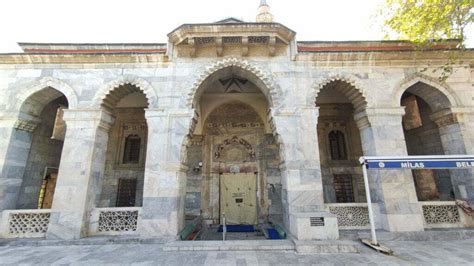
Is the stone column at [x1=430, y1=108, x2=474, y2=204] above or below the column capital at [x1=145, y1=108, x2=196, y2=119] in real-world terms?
below

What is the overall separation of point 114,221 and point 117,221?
0.15m

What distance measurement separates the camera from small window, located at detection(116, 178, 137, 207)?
10508 millimetres

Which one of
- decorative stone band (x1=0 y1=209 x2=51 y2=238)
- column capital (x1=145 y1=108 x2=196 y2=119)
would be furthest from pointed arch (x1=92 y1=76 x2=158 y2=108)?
decorative stone band (x1=0 y1=209 x2=51 y2=238)

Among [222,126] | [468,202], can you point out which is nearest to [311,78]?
[222,126]

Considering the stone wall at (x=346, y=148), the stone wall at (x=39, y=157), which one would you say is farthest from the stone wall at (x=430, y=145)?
the stone wall at (x=39, y=157)

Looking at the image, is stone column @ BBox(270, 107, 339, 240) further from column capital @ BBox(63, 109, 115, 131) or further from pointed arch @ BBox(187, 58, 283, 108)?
column capital @ BBox(63, 109, 115, 131)

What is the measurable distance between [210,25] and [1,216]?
9.11 meters

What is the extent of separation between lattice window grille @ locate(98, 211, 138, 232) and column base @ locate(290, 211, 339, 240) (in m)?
5.21

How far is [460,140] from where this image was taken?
7.09 metres

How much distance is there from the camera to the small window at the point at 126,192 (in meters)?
10.5

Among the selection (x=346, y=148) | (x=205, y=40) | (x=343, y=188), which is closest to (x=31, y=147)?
(x=205, y=40)

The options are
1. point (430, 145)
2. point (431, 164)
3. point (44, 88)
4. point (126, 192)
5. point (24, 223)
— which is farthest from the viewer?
point (126, 192)

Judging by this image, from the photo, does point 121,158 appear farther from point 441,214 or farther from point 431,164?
point 441,214

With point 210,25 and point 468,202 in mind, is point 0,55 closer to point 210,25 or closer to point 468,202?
point 210,25
